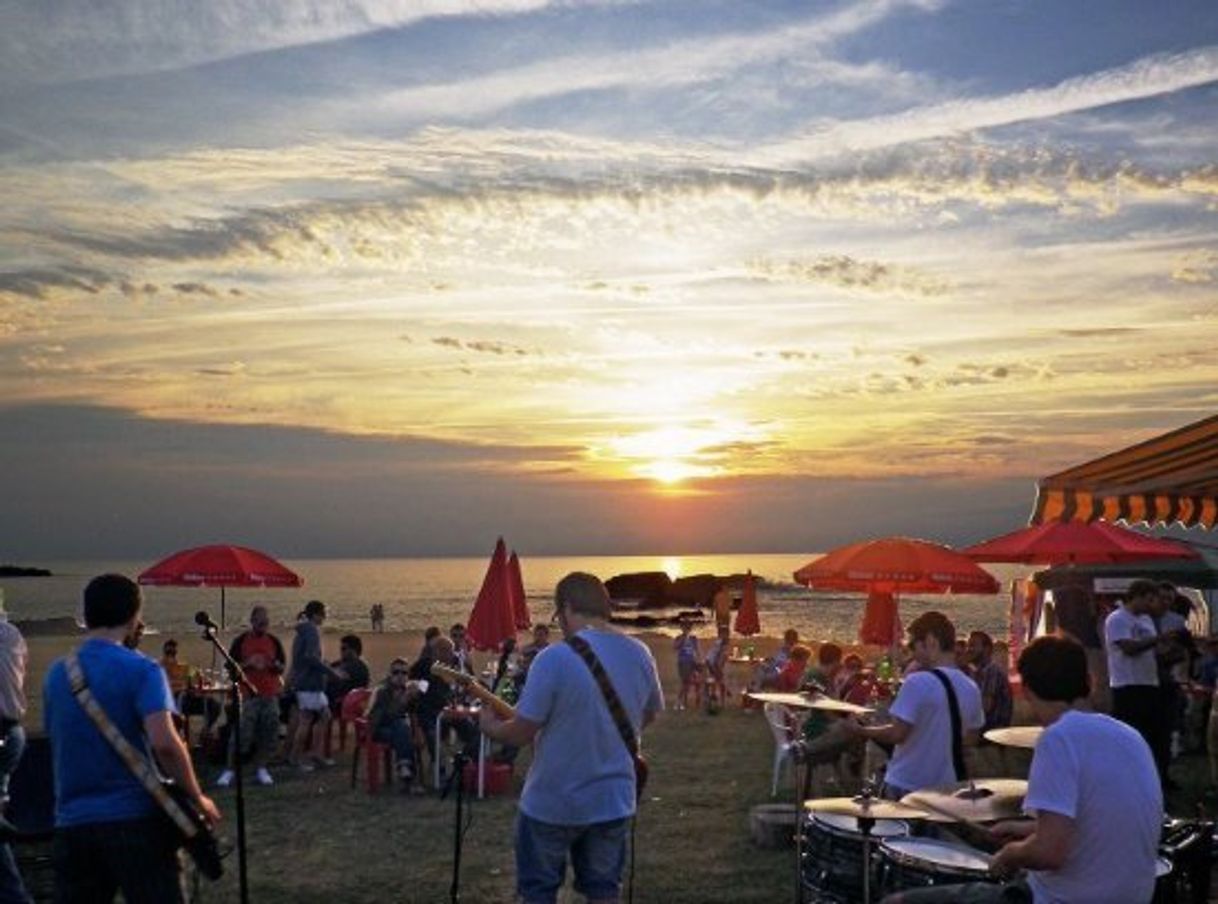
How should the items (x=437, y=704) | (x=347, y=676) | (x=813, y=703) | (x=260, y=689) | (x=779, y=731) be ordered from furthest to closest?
(x=347, y=676) < (x=260, y=689) < (x=437, y=704) < (x=779, y=731) < (x=813, y=703)

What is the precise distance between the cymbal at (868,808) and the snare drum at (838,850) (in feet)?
0.48

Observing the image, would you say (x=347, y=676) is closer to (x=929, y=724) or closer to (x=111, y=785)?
(x=929, y=724)

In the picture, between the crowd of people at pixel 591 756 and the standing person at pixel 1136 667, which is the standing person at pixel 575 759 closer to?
the crowd of people at pixel 591 756

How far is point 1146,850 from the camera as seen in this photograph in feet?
14.0

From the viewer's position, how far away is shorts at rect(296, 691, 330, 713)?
14625mm

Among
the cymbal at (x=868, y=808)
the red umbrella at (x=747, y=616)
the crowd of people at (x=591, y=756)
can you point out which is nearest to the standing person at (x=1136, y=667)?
the crowd of people at (x=591, y=756)

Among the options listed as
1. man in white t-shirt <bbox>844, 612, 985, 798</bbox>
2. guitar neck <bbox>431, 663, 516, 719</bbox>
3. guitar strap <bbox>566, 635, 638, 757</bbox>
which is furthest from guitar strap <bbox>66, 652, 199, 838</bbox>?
man in white t-shirt <bbox>844, 612, 985, 798</bbox>

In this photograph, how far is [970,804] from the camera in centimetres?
537

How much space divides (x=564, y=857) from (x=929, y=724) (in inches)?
96.7

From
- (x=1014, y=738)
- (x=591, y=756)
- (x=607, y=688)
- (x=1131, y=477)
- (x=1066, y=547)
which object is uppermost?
(x=1131, y=477)

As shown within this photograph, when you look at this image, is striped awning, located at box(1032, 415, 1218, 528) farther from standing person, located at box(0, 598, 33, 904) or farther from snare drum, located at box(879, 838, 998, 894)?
standing person, located at box(0, 598, 33, 904)

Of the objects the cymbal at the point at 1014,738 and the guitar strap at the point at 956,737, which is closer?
the cymbal at the point at 1014,738

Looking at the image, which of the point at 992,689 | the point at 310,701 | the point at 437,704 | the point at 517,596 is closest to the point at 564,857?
the point at 992,689

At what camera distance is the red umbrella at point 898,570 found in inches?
511
